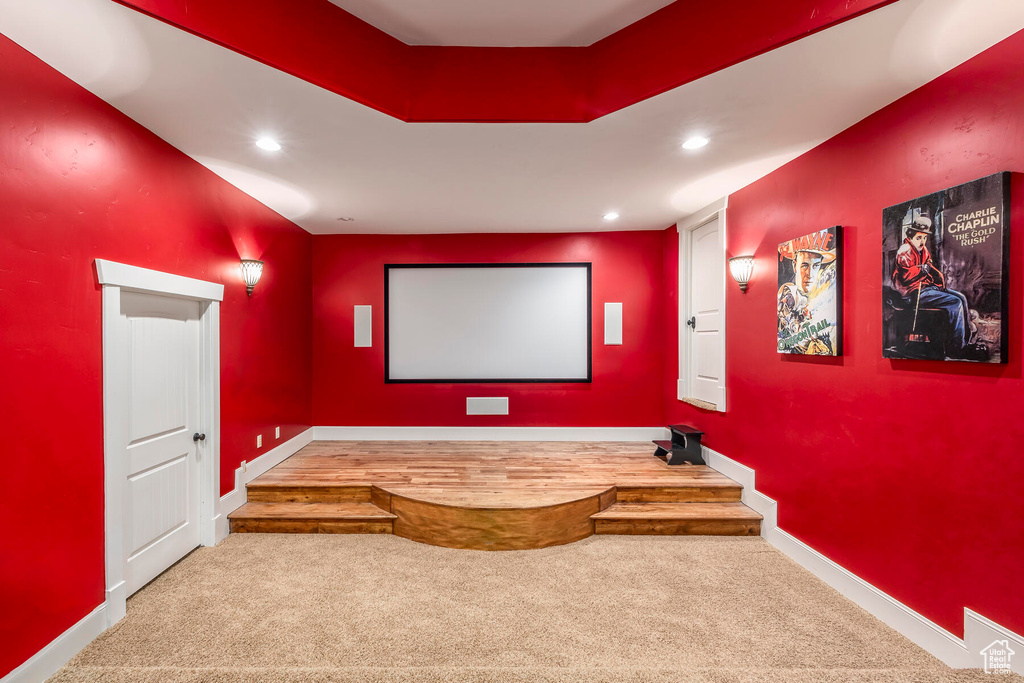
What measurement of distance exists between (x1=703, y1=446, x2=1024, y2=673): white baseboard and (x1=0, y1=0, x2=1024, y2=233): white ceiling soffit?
2.54 metres

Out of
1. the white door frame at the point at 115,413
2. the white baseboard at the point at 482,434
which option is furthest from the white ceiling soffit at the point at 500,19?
the white baseboard at the point at 482,434

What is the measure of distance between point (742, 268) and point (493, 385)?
2917 millimetres

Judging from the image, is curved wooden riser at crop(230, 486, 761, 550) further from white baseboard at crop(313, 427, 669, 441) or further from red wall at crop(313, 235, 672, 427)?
red wall at crop(313, 235, 672, 427)

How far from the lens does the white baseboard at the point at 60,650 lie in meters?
1.75

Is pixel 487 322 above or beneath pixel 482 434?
above

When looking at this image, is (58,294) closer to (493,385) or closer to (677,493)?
(493,385)

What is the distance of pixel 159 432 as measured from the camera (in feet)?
8.66

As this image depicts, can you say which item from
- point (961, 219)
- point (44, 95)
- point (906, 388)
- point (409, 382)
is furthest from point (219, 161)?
point (906, 388)

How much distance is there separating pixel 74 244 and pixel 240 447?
1.99m

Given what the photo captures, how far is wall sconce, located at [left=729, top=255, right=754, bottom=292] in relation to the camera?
10.9ft

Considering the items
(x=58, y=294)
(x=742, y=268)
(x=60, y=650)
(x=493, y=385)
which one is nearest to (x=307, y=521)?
(x=60, y=650)

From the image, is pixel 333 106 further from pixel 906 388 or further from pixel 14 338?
pixel 906 388

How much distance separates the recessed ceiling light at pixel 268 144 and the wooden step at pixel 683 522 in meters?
3.53

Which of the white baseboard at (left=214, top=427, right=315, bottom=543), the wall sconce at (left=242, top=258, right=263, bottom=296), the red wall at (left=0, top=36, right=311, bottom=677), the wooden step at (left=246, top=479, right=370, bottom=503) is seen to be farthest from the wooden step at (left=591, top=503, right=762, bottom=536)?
the wall sconce at (left=242, top=258, right=263, bottom=296)
